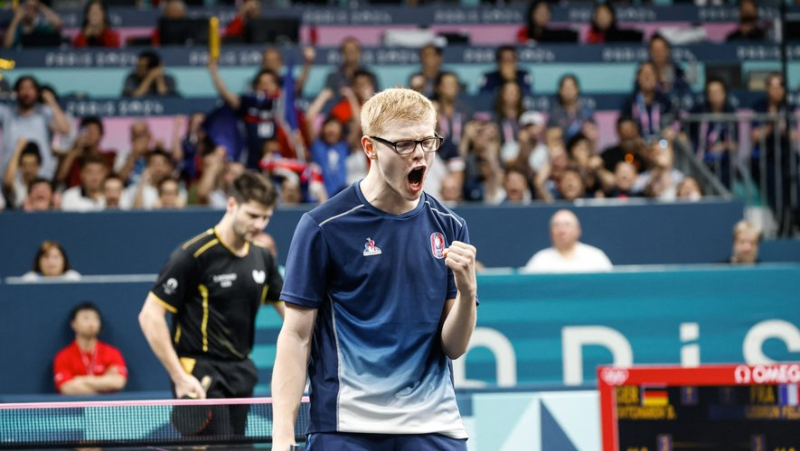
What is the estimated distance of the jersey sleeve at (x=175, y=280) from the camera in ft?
20.6

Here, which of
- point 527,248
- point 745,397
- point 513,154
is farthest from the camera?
point 513,154

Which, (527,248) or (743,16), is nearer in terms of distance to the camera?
(527,248)

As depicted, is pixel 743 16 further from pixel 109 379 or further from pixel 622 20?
pixel 109 379

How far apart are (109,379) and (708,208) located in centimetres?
567

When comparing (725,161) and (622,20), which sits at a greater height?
(622,20)

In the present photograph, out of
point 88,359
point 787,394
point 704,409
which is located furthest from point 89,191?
point 787,394

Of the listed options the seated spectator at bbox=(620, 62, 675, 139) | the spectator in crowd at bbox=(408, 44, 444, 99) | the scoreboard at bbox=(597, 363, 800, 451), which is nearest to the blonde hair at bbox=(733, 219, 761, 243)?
the seated spectator at bbox=(620, 62, 675, 139)

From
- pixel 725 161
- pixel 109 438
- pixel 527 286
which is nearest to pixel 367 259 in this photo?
pixel 109 438

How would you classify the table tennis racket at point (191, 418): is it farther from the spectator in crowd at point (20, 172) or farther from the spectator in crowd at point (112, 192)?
the spectator in crowd at point (20, 172)

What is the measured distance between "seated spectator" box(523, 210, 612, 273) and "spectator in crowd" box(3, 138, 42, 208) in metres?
5.31

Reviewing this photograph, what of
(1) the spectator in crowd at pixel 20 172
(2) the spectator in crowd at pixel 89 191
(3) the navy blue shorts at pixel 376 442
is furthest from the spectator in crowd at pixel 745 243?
(3) the navy blue shorts at pixel 376 442

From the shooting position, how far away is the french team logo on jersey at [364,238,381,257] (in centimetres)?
348

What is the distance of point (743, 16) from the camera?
15.9m

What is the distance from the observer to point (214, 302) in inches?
254
